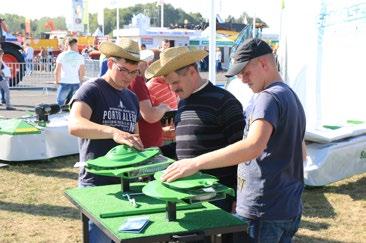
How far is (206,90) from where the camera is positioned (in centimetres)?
295

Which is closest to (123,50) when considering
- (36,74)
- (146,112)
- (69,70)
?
(146,112)

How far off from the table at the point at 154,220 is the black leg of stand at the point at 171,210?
0.02 m

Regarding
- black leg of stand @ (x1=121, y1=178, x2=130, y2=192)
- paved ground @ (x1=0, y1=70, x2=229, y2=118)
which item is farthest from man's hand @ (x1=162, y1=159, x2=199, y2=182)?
paved ground @ (x1=0, y1=70, x2=229, y2=118)

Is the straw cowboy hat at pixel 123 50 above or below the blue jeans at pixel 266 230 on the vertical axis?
above

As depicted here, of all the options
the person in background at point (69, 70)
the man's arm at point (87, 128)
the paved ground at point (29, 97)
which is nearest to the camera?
Result: the man's arm at point (87, 128)

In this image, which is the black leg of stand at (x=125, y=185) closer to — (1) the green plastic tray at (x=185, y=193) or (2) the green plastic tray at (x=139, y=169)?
(2) the green plastic tray at (x=139, y=169)


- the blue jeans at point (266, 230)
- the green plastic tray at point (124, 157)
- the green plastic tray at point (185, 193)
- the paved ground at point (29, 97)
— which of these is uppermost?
the green plastic tray at point (124, 157)

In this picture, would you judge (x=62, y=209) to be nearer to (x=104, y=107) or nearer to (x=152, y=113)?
(x=152, y=113)

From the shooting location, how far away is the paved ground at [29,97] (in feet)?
41.1

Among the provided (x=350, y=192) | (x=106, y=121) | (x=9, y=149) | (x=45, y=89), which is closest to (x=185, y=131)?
(x=106, y=121)

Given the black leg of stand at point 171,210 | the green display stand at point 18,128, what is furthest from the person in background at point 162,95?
the black leg of stand at point 171,210

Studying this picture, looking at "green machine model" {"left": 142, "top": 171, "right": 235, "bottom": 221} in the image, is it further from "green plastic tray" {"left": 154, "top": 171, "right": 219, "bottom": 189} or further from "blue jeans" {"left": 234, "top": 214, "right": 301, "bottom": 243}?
"blue jeans" {"left": 234, "top": 214, "right": 301, "bottom": 243}

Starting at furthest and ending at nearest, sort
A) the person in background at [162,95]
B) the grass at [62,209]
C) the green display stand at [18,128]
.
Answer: the green display stand at [18,128] < the person in background at [162,95] < the grass at [62,209]

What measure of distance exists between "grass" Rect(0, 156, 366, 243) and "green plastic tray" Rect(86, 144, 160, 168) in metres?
2.38
